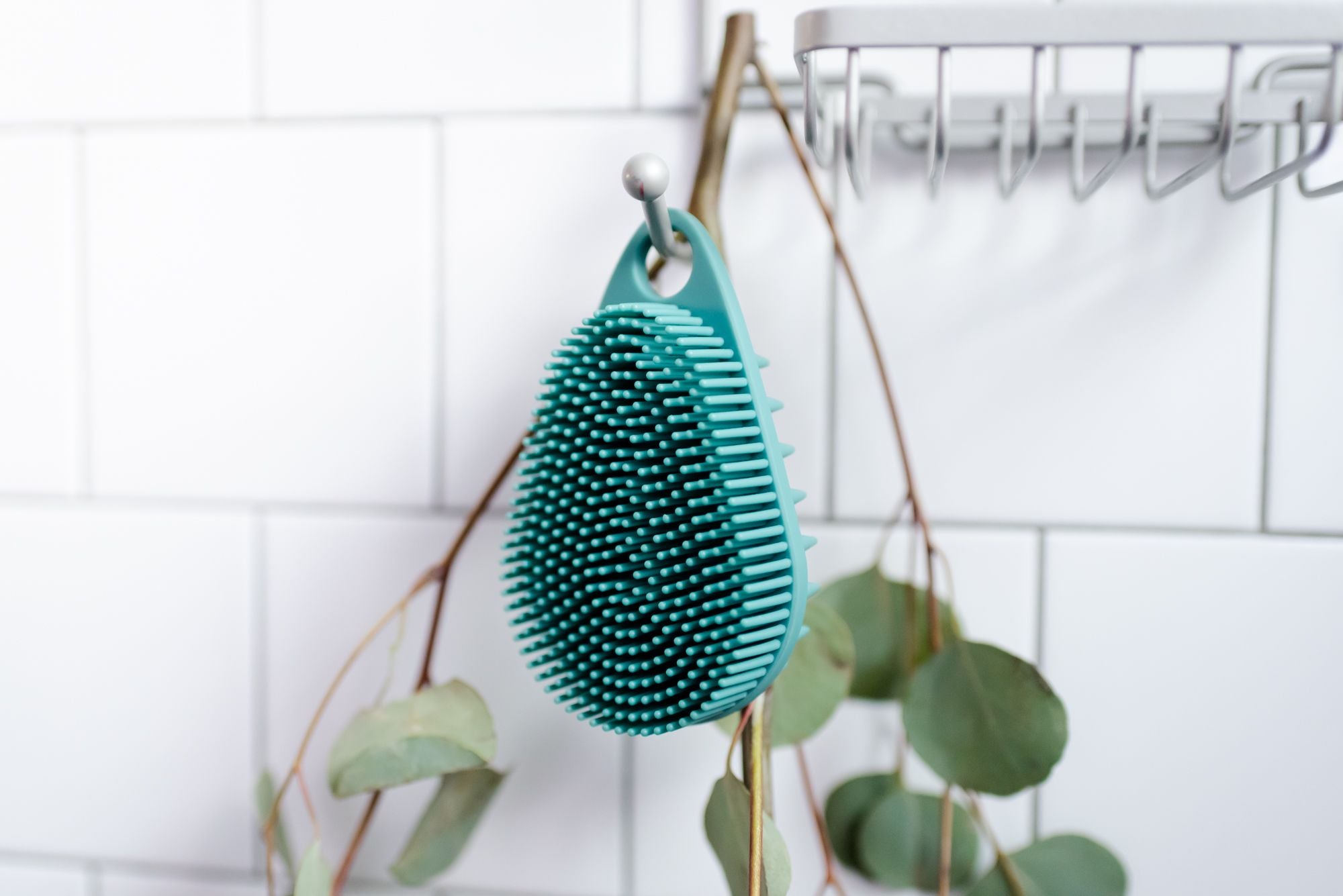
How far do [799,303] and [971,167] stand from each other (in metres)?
0.10

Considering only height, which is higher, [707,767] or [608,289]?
[608,289]

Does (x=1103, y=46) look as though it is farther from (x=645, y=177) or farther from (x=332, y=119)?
(x=332, y=119)

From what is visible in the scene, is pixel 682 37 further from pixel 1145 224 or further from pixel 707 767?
pixel 707 767

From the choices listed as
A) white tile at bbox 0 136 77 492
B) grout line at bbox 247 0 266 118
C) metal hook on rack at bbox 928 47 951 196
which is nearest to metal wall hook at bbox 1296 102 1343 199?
metal hook on rack at bbox 928 47 951 196

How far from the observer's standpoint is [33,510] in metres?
0.53

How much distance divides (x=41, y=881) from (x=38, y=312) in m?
0.32

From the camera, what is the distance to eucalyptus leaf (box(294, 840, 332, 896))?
0.37 m

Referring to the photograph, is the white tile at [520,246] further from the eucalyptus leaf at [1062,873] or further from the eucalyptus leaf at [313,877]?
the eucalyptus leaf at [1062,873]

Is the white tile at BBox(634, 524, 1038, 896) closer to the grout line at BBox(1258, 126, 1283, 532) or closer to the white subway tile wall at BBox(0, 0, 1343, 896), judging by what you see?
the white subway tile wall at BBox(0, 0, 1343, 896)

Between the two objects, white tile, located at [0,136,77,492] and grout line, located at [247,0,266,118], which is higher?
grout line, located at [247,0,266,118]

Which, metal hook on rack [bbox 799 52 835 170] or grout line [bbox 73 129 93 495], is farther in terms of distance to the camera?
grout line [bbox 73 129 93 495]

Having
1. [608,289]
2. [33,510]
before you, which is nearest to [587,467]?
[608,289]

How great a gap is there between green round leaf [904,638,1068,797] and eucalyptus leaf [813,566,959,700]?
4 centimetres

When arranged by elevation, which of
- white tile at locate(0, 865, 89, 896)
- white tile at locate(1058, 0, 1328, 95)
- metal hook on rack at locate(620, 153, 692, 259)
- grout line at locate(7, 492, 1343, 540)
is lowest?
white tile at locate(0, 865, 89, 896)
